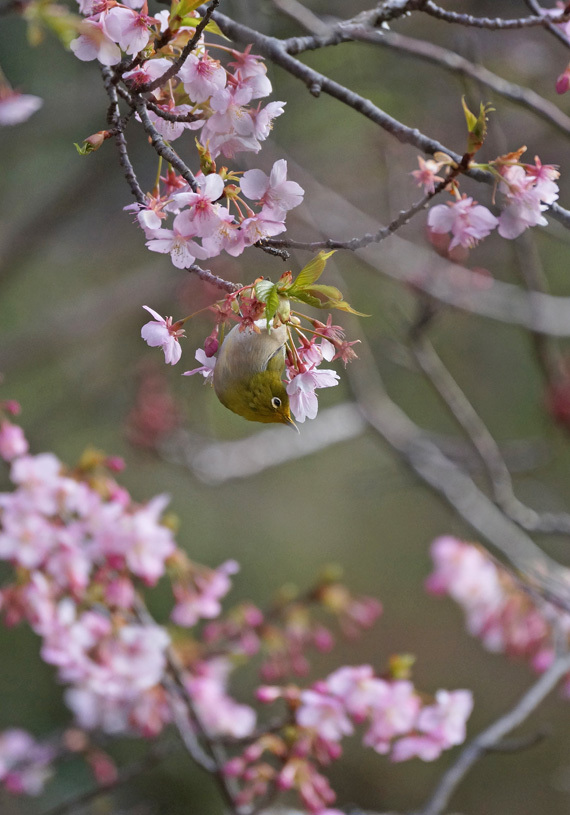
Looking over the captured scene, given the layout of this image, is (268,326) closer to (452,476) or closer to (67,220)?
(452,476)

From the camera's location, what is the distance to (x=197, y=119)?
59 cm

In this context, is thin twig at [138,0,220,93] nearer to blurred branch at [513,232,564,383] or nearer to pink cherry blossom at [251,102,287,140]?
pink cherry blossom at [251,102,287,140]

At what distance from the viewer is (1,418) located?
117 centimetres

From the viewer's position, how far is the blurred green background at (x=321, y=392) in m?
2.41

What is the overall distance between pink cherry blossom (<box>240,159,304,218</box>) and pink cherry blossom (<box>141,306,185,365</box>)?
Answer: 116mm

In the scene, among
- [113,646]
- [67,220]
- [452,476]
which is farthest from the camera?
[67,220]

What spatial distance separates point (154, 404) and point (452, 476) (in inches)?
36.2

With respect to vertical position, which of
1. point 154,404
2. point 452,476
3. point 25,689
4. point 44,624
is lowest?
point 25,689

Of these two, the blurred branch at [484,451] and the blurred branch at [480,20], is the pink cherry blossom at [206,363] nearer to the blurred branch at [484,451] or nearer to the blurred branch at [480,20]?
the blurred branch at [480,20]

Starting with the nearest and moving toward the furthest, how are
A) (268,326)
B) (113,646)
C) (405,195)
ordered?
(268,326), (113,646), (405,195)

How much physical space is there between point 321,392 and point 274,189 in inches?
147

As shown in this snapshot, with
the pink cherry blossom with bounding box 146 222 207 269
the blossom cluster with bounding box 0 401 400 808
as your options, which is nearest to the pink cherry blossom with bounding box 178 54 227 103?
the pink cherry blossom with bounding box 146 222 207 269

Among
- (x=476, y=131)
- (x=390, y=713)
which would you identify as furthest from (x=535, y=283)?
(x=476, y=131)

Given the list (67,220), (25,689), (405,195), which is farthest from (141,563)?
(25,689)
